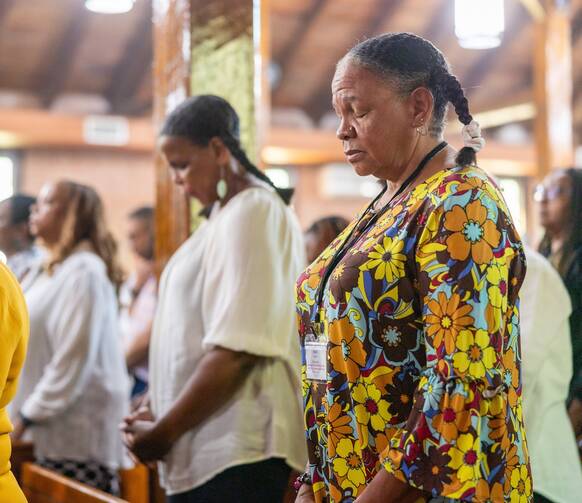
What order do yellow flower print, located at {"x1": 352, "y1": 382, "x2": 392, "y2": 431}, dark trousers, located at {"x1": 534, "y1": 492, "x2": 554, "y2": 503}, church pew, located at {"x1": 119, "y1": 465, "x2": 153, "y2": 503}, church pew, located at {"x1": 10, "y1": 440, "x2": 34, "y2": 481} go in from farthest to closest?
church pew, located at {"x1": 119, "y1": 465, "x2": 153, "y2": 503} < church pew, located at {"x1": 10, "y1": 440, "x2": 34, "y2": 481} < dark trousers, located at {"x1": 534, "y1": 492, "x2": 554, "y2": 503} < yellow flower print, located at {"x1": 352, "y1": 382, "x2": 392, "y2": 431}

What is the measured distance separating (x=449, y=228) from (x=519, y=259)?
123 mm

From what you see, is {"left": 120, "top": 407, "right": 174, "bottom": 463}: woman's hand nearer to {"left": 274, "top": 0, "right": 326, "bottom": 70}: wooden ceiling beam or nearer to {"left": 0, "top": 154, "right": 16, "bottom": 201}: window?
{"left": 274, "top": 0, "right": 326, "bottom": 70}: wooden ceiling beam

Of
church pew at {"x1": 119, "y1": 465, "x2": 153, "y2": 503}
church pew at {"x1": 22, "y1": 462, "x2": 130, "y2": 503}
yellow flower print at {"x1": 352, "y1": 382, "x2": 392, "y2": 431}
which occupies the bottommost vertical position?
church pew at {"x1": 119, "y1": 465, "x2": 153, "y2": 503}

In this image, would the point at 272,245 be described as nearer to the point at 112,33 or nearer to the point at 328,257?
the point at 328,257

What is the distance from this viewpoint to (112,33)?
835 centimetres

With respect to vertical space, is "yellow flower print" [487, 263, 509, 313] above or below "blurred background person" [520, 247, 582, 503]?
above

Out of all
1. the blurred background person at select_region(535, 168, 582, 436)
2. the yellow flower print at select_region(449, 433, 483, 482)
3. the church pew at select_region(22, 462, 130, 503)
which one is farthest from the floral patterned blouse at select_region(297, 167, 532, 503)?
the blurred background person at select_region(535, 168, 582, 436)

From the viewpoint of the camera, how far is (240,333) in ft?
6.50

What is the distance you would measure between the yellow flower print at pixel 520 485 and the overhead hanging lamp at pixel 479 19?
4886 millimetres

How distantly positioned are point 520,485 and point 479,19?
497 centimetres

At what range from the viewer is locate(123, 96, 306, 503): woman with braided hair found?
1.99 meters

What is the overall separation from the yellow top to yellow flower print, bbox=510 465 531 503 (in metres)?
Answer: 0.79

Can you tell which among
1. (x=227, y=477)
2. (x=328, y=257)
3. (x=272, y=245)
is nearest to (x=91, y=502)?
(x=227, y=477)

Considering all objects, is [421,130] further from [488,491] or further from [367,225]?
[488,491]
